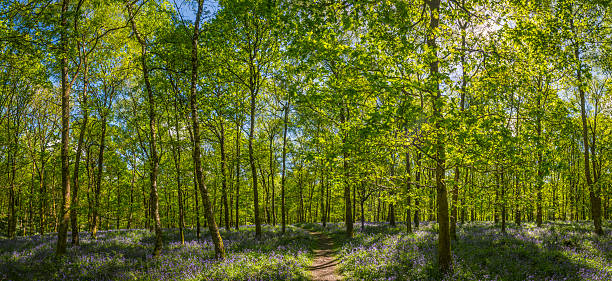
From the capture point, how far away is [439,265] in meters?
8.62

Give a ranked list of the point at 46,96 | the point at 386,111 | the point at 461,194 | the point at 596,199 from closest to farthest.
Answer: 1. the point at 386,111
2. the point at 461,194
3. the point at 596,199
4. the point at 46,96

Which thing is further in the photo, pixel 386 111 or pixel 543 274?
pixel 543 274

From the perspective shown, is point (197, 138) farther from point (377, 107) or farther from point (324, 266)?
point (324, 266)

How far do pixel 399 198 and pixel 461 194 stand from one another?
1.91m

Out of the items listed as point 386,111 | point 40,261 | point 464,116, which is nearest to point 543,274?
point 464,116

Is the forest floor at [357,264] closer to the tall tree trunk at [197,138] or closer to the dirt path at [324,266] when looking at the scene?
the dirt path at [324,266]

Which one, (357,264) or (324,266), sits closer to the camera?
(357,264)

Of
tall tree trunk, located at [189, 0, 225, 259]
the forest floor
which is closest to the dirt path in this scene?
the forest floor

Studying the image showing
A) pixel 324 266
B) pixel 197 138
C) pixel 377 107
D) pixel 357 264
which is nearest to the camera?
pixel 377 107

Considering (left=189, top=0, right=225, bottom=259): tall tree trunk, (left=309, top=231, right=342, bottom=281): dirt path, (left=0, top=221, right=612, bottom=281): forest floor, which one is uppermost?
(left=189, top=0, right=225, bottom=259): tall tree trunk

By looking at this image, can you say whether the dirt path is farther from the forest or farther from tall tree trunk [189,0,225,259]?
tall tree trunk [189,0,225,259]

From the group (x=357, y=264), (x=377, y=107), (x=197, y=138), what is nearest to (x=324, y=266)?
(x=357, y=264)

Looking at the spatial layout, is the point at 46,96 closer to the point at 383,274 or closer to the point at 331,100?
the point at 331,100

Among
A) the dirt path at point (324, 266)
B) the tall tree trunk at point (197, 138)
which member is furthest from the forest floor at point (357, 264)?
the tall tree trunk at point (197, 138)
